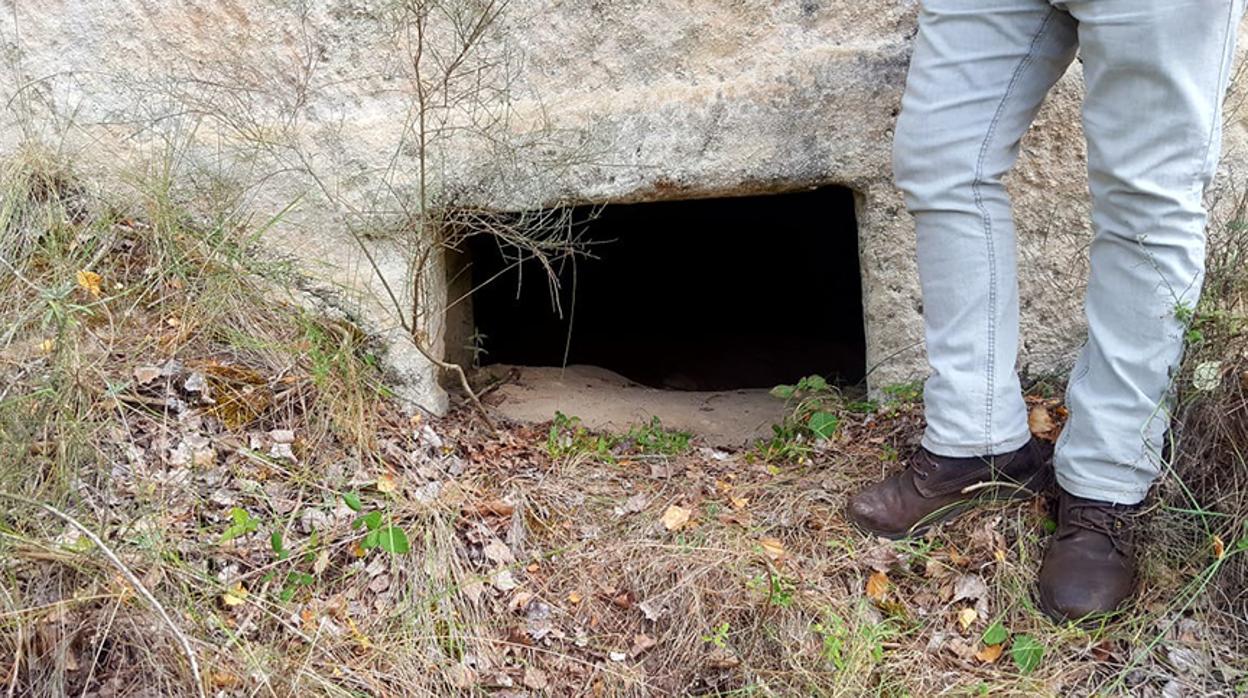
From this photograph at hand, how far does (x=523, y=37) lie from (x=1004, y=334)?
1.41m

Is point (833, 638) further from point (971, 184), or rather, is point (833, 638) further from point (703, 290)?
point (703, 290)

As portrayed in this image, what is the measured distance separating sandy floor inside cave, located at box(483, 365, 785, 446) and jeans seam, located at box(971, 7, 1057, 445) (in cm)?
94

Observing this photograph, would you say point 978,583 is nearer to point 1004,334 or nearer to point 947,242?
point 1004,334

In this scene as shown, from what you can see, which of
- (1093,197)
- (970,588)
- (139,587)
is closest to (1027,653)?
(970,588)

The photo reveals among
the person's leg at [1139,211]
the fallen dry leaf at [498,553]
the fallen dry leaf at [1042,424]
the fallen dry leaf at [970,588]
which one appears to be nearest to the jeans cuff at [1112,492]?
the person's leg at [1139,211]

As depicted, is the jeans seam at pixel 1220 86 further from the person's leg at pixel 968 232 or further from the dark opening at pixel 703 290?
the dark opening at pixel 703 290

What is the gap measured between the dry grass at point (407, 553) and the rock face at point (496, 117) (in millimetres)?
219

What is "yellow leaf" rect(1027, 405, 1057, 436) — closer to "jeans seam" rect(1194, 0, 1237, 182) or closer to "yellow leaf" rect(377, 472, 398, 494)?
"jeans seam" rect(1194, 0, 1237, 182)

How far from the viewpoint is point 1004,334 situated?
231 centimetres

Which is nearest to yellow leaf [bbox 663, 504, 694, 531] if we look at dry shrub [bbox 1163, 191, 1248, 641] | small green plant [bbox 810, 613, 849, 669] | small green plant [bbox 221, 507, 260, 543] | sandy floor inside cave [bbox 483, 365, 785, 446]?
small green plant [bbox 810, 613, 849, 669]

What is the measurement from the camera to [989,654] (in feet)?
7.30

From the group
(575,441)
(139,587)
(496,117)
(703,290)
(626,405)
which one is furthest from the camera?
(703,290)

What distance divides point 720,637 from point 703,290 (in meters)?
3.89

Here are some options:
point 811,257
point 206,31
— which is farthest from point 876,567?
point 811,257
